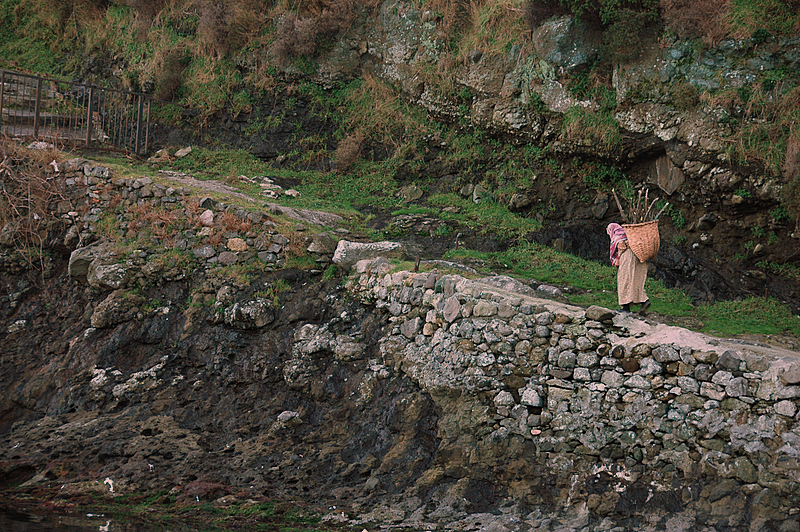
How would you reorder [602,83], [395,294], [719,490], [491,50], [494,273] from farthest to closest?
[491,50], [602,83], [494,273], [395,294], [719,490]

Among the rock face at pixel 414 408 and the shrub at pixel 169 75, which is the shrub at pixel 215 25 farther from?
the rock face at pixel 414 408

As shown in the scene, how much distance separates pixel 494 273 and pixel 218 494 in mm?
4177

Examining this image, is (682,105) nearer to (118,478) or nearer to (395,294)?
(395,294)

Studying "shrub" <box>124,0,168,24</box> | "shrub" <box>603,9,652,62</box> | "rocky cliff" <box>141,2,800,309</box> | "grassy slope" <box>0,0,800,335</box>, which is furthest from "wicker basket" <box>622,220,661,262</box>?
"shrub" <box>124,0,168,24</box>

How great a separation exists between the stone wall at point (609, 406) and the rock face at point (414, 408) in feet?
0.05

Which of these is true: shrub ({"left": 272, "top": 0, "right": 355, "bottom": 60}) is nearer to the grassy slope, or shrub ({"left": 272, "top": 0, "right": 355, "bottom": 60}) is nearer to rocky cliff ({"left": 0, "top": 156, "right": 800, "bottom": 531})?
the grassy slope

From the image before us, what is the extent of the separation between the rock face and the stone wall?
2cm

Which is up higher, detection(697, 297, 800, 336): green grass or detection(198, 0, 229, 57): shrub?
detection(198, 0, 229, 57): shrub

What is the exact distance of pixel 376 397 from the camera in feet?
21.9

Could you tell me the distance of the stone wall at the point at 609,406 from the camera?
15.6 feet

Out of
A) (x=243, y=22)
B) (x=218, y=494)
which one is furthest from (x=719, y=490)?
(x=243, y=22)

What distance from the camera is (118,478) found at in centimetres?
605

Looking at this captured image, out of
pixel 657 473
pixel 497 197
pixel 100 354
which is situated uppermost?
pixel 497 197

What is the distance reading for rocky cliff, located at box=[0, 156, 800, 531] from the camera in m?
4.98
